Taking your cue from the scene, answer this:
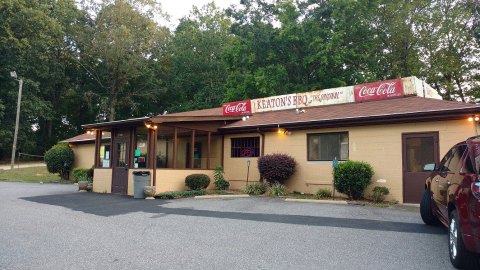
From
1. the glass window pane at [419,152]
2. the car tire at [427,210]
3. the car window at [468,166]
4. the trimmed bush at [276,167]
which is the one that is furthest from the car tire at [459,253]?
the trimmed bush at [276,167]

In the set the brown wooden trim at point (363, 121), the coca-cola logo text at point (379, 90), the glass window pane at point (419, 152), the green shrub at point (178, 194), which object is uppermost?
the coca-cola logo text at point (379, 90)

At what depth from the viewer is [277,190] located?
14391 mm

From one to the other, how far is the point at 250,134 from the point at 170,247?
417 inches

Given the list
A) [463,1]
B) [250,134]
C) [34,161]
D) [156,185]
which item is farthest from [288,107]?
[34,161]

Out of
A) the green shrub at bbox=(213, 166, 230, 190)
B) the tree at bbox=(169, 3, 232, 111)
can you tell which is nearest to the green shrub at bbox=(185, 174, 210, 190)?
the green shrub at bbox=(213, 166, 230, 190)

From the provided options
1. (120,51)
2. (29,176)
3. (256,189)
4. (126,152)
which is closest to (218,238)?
(256,189)

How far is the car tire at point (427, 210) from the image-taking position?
7734 mm

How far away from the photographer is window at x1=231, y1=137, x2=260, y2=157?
54.4 ft

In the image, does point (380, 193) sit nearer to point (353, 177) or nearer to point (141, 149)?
point (353, 177)

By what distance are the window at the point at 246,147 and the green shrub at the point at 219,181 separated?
115 cm

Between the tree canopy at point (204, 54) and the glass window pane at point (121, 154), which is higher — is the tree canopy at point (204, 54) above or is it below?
above

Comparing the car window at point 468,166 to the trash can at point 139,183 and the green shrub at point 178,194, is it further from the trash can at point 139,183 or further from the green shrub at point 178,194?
the trash can at point 139,183

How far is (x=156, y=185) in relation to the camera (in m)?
14.4

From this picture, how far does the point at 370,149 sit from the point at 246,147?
18.2 feet
